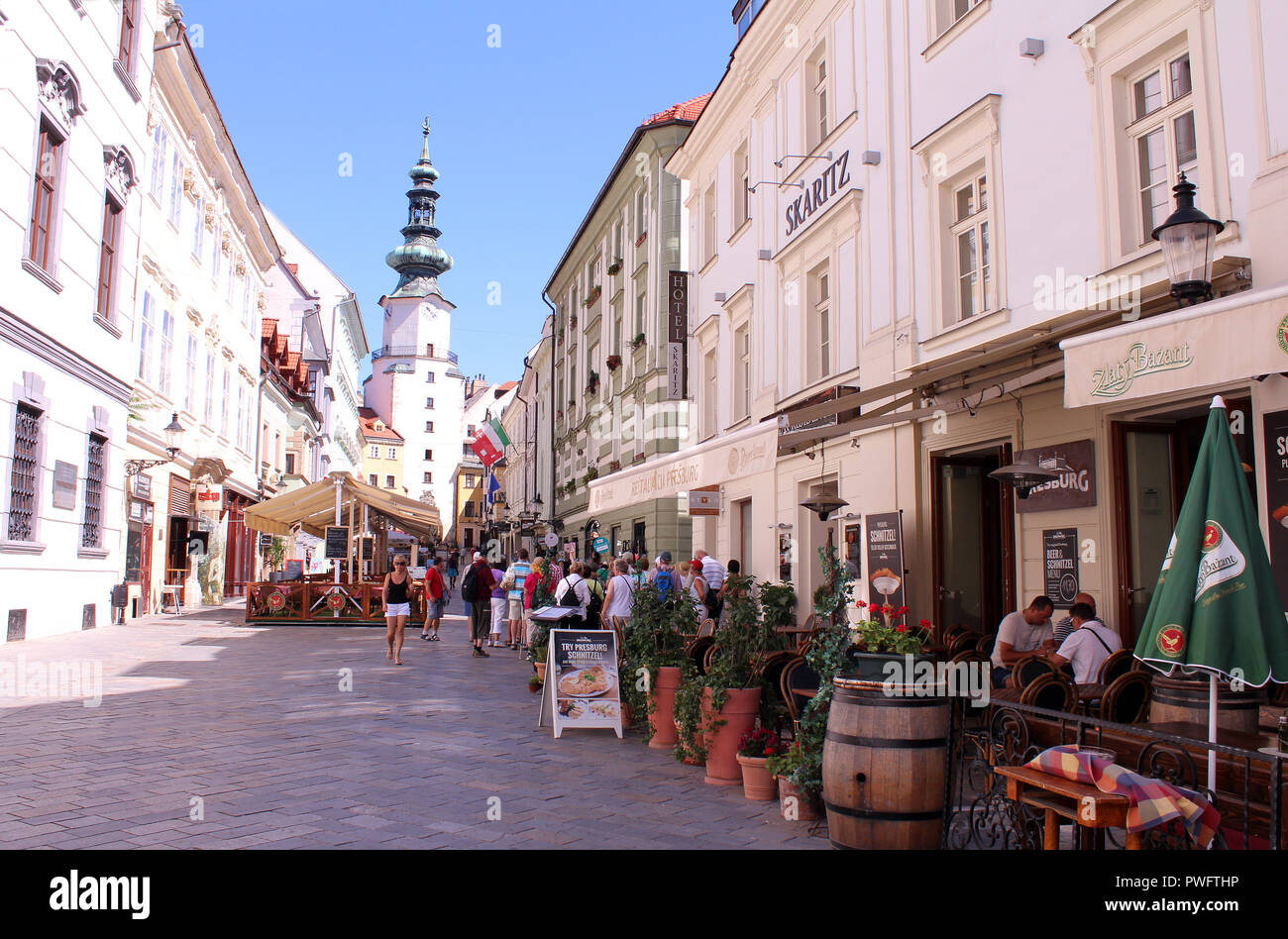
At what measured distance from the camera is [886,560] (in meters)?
12.3

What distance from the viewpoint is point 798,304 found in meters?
15.6

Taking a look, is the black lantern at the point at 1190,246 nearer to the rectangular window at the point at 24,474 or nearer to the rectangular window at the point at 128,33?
the rectangular window at the point at 24,474

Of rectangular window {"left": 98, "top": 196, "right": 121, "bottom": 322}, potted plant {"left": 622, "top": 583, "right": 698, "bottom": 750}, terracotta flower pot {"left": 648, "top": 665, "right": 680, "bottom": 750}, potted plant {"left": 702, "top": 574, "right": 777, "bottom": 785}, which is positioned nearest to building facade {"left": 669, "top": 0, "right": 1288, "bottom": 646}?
potted plant {"left": 622, "top": 583, "right": 698, "bottom": 750}

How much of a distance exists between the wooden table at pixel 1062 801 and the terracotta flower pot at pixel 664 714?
428 cm

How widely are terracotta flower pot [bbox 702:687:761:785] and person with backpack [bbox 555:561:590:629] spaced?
4841mm

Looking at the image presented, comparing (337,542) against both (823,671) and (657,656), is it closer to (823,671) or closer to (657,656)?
(657,656)

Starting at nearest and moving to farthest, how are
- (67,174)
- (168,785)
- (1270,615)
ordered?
(1270,615), (168,785), (67,174)

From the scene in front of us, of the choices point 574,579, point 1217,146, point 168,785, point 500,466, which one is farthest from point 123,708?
point 500,466

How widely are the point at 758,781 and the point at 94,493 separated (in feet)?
50.0

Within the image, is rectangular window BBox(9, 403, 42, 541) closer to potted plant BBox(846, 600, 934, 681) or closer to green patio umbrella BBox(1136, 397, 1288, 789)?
potted plant BBox(846, 600, 934, 681)

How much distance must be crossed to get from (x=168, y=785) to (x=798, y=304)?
462 inches

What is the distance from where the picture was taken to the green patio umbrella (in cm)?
396

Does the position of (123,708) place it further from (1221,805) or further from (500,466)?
(500,466)
